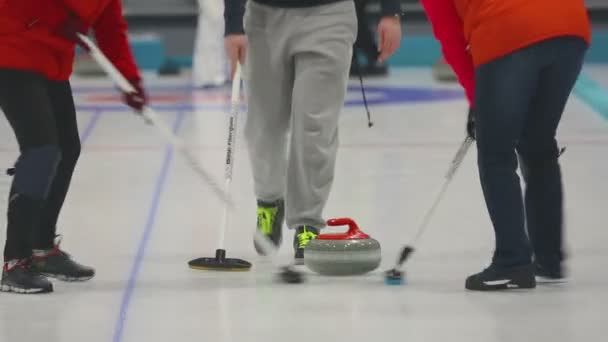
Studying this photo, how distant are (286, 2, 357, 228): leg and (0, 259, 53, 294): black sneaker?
92cm

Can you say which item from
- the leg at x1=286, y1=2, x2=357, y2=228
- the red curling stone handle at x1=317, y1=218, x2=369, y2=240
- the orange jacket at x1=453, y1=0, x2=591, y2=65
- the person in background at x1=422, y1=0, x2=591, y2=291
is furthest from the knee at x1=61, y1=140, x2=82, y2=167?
the orange jacket at x1=453, y1=0, x2=591, y2=65

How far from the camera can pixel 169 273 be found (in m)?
4.42

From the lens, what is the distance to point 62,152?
431cm

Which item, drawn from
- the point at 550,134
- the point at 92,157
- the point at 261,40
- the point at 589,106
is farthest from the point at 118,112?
the point at 550,134

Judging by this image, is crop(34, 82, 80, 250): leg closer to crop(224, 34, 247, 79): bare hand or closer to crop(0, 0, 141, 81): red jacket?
crop(0, 0, 141, 81): red jacket

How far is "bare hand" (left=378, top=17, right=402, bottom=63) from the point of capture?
14.5 feet

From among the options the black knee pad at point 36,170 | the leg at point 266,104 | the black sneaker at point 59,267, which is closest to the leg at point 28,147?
the black knee pad at point 36,170

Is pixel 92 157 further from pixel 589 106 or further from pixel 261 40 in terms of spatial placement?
pixel 589 106

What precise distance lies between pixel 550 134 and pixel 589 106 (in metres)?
5.35

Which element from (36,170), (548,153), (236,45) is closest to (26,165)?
(36,170)

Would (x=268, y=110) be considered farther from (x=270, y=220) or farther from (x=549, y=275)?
(x=549, y=275)

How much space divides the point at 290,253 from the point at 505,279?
3.14 feet

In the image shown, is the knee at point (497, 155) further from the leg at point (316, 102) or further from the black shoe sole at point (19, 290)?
the black shoe sole at point (19, 290)

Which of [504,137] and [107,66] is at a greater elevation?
[107,66]
